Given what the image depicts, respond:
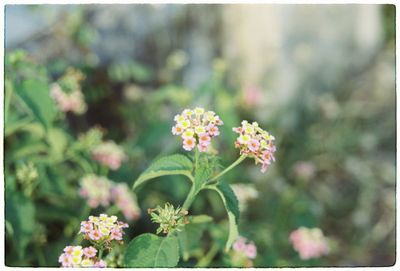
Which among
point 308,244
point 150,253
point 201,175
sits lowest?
point 308,244

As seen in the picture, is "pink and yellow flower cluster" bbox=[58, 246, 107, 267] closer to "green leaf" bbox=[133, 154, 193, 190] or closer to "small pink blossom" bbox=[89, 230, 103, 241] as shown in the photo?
"small pink blossom" bbox=[89, 230, 103, 241]

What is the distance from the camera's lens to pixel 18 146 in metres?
2.03

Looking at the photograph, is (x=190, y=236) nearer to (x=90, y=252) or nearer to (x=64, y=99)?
(x=90, y=252)

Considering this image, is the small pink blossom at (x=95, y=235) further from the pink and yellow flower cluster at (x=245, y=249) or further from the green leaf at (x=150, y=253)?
the pink and yellow flower cluster at (x=245, y=249)

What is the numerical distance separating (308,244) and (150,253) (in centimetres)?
84

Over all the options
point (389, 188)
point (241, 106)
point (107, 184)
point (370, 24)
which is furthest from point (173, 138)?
point (370, 24)

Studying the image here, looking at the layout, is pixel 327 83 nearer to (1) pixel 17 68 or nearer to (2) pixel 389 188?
(2) pixel 389 188

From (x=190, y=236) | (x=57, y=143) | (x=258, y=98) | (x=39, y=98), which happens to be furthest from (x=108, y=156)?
(x=258, y=98)

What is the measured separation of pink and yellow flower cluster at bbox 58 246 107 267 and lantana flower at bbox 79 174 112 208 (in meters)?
0.52

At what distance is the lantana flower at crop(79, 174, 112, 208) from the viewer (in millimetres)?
1736

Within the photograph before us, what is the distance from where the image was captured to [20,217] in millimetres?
1664

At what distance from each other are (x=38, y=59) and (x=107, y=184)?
961 millimetres

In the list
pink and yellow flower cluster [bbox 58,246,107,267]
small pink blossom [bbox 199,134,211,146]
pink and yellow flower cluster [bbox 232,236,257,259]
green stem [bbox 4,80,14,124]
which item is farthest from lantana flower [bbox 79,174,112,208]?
small pink blossom [bbox 199,134,211,146]

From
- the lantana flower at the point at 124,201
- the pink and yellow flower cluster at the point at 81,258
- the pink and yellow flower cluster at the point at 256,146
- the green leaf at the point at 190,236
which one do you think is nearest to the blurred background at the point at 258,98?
the lantana flower at the point at 124,201
